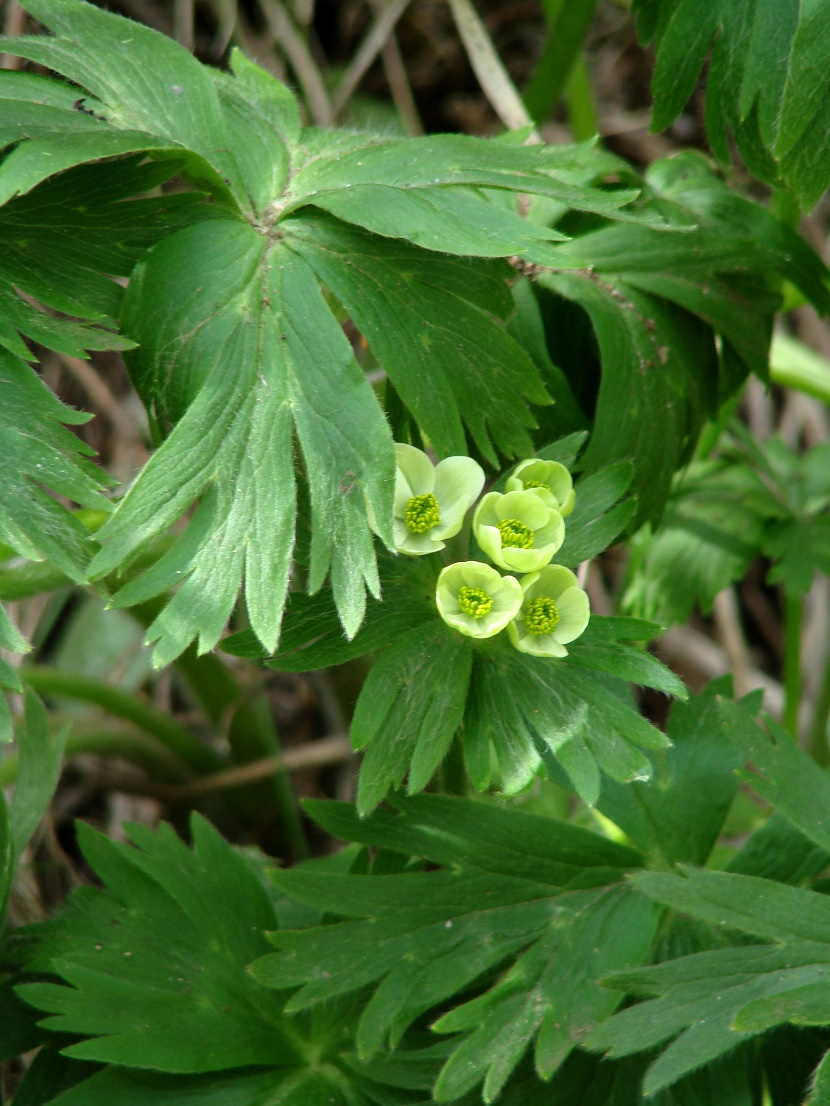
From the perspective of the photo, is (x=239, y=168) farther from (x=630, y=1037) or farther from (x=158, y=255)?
(x=630, y=1037)

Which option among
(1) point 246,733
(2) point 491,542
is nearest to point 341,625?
(2) point 491,542

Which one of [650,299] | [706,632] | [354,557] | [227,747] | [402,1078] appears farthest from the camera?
[706,632]

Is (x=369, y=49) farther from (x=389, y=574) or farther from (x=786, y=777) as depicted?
(x=786, y=777)

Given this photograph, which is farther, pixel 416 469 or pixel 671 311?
pixel 671 311

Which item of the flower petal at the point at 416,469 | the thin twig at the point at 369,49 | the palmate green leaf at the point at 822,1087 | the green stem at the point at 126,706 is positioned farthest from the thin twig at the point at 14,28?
the palmate green leaf at the point at 822,1087

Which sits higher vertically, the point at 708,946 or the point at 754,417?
the point at 708,946

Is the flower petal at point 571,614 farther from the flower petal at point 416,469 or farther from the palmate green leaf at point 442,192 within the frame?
the palmate green leaf at point 442,192

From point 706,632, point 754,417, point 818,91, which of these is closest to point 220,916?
point 818,91

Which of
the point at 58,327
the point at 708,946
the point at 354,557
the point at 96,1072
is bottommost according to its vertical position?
the point at 96,1072
